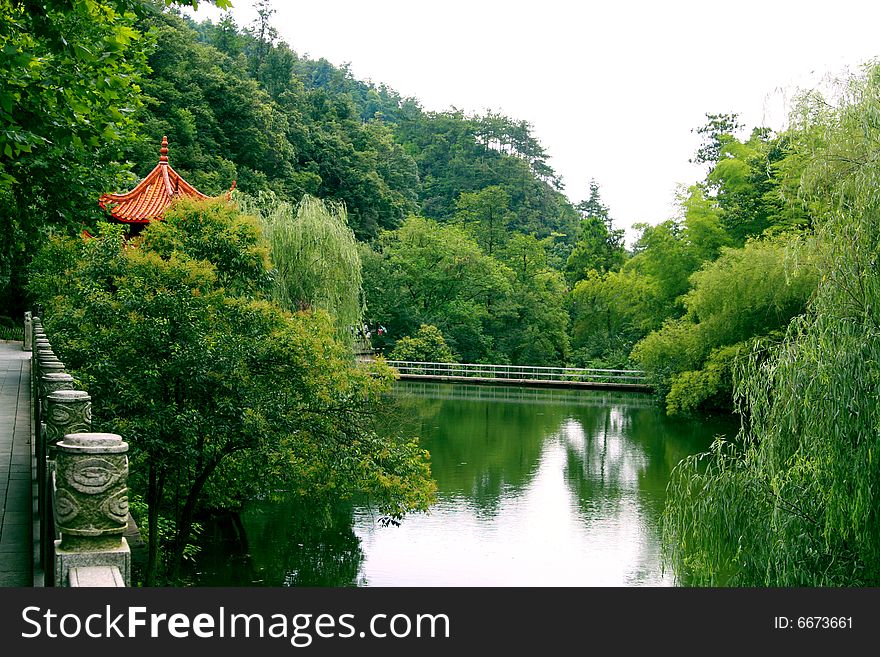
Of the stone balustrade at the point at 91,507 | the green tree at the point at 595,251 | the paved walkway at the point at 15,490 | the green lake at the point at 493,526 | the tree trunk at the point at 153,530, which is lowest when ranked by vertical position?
the green lake at the point at 493,526

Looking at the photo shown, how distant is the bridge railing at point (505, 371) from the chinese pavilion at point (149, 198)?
18470mm

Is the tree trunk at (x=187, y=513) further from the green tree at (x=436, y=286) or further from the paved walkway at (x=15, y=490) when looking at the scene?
the green tree at (x=436, y=286)

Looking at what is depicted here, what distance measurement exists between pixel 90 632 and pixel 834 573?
240 inches

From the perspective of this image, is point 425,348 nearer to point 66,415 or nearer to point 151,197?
point 151,197

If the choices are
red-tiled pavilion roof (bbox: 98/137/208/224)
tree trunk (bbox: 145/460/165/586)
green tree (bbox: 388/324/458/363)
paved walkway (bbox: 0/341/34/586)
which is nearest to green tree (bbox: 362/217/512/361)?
green tree (bbox: 388/324/458/363)

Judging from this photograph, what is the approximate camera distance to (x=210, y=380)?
29.8ft

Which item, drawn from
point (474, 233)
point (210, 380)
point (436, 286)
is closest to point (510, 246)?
point (474, 233)

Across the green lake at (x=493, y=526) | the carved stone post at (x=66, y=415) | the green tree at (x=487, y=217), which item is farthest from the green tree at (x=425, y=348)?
the carved stone post at (x=66, y=415)

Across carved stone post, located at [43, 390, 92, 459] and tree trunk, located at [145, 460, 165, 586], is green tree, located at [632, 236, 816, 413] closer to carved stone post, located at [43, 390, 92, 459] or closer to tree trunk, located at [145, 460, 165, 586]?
tree trunk, located at [145, 460, 165, 586]

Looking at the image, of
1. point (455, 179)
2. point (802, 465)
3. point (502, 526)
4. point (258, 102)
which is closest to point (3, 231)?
point (502, 526)

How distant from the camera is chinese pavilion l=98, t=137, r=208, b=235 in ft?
61.4

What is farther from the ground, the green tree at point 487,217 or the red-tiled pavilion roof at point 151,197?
the green tree at point 487,217

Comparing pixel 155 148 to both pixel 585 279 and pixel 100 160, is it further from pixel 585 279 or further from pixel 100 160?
pixel 100 160

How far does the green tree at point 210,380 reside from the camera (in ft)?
29.3
